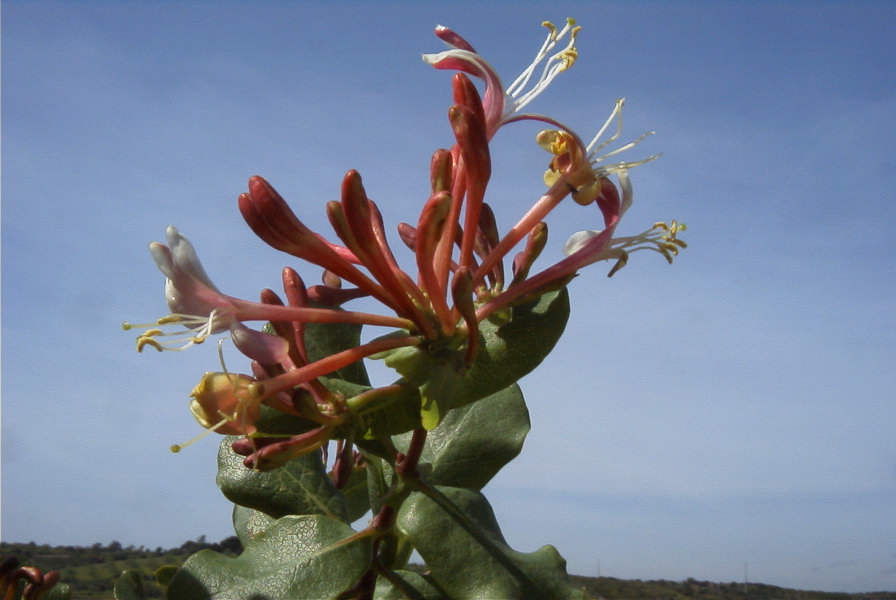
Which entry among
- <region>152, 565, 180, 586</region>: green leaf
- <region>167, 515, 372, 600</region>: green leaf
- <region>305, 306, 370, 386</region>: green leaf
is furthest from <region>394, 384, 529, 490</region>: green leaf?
<region>152, 565, 180, 586</region>: green leaf

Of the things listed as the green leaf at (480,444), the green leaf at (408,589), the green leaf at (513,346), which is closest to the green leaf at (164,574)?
the green leaf at (408,589)

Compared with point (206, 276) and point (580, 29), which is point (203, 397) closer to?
point (206, 276)

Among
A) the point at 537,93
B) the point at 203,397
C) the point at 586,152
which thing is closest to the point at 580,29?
the point at 537,93

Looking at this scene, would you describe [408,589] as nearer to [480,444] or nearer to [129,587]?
[480,444]

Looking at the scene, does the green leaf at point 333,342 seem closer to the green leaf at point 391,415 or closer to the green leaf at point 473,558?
the green leaf at point 391,415

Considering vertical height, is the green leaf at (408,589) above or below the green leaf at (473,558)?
below

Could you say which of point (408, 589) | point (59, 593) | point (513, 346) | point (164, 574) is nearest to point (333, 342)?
point (513, 346)
